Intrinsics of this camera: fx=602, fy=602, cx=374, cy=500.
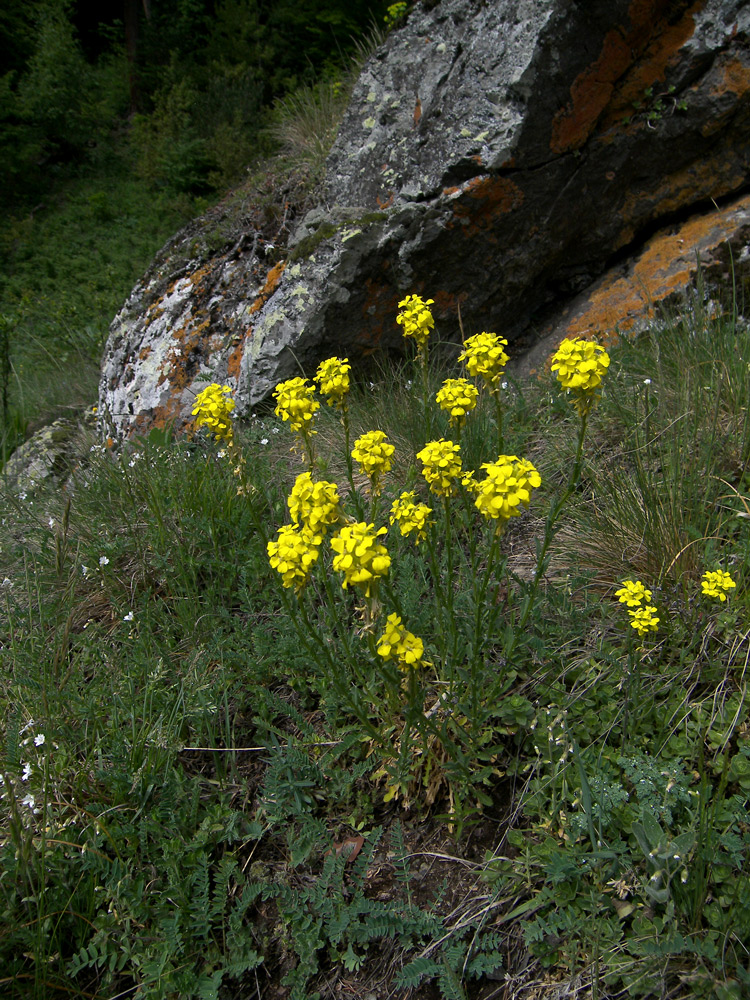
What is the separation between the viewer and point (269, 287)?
13.3 ft

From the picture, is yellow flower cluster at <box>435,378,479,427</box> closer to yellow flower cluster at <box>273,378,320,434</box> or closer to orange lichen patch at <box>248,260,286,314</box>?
yellow flower cluster at <box>273,378,320,434</box>

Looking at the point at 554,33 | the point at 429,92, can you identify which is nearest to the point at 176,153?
the point at 429,92

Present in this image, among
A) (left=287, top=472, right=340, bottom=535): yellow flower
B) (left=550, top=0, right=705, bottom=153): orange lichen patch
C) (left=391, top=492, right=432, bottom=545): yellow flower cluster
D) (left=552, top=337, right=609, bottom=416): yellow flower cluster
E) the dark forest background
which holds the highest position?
the dark forest background

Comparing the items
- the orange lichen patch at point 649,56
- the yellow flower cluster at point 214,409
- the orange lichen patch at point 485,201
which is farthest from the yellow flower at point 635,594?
the orange lichen patch at point 649,56

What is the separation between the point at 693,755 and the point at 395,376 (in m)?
2.61

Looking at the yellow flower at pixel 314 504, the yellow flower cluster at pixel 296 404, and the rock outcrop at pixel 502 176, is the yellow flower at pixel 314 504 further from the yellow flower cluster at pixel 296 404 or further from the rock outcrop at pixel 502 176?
the rock outcrop at pixel 502 176

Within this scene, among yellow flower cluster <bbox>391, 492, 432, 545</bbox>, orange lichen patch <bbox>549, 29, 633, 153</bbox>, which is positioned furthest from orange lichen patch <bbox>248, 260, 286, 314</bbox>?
yellow flower cluster <bbox>391, 492, 432, 545</bbox>

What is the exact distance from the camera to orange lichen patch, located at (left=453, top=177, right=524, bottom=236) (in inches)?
137

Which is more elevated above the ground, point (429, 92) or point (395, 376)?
point (429, 92)

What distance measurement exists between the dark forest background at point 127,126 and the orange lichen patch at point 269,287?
357 cm

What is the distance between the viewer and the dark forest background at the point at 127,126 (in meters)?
8.27

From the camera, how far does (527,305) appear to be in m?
4.09

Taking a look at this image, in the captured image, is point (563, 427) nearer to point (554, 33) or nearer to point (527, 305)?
point (527, 305)

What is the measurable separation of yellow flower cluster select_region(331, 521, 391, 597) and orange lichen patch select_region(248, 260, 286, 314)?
3.02 metres
